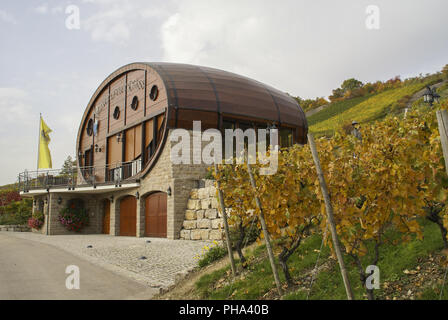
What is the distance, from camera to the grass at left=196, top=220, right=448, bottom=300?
4500mm

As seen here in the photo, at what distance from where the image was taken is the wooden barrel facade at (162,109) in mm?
16406

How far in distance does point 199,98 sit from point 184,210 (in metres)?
5.50

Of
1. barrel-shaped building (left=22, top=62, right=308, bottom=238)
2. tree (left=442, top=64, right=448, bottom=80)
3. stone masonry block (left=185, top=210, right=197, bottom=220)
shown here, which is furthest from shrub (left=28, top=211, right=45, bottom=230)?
tree (left=442, top=64, right=448, bottom=80)

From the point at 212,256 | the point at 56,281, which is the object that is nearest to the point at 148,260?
the point at 212,256

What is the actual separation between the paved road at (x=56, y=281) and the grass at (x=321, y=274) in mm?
1359

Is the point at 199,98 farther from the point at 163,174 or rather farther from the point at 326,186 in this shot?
the point at 326,186

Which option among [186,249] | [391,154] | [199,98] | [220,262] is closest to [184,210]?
[186,249]

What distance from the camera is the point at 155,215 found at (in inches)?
639

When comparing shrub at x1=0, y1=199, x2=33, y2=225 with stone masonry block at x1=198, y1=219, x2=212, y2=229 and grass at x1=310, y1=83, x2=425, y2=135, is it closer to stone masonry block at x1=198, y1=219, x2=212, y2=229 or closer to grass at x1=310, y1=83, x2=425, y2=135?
stone masonry block at x1=198, y1=219, x2=212, y2=229

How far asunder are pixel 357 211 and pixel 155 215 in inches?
533

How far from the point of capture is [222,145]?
1750cm

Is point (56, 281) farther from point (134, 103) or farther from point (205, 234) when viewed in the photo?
point (134, 103)

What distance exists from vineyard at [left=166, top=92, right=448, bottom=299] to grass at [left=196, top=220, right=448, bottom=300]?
14 mm
